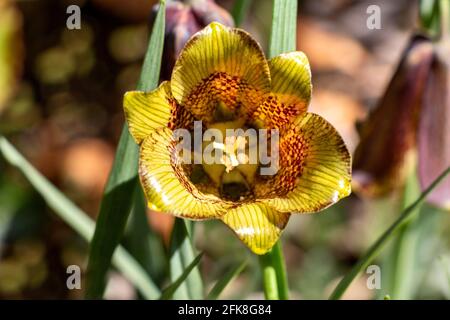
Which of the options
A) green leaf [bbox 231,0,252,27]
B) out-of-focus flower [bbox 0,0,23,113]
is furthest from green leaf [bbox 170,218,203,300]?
out-of-focus flower [bbox 0,0,23,113]

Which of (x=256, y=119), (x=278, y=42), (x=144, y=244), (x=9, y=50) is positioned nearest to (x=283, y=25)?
(x=278, y=42)

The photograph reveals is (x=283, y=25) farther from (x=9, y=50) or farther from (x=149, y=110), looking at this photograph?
(x=9, y=50)

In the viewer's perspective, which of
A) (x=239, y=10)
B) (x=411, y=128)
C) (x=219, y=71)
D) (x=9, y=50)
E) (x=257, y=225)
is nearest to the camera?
(x=257, y=225)

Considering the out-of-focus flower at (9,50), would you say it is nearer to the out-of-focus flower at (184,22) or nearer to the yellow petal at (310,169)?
the out-of-focus flower at (184,22)

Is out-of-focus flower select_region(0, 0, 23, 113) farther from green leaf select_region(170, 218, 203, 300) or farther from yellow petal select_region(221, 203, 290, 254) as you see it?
yellow petal select_region(221, 203, 290, 254)

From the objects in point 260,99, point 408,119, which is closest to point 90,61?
point 408,119

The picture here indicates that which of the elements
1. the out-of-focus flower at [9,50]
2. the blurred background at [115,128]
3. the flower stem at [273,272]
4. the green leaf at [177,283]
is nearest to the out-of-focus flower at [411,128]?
the blurred background at [115,128]
